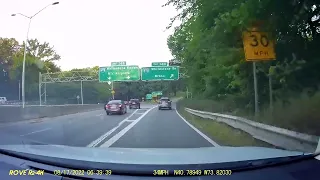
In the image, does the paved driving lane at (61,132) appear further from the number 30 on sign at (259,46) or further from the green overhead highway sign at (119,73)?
the green overhead highway sign at (119,73)

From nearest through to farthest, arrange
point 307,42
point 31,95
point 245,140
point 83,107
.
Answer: point 307,42 < point 245,140 < point 83,107 < point 31,95

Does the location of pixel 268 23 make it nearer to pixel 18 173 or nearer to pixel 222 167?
pixel 222 167

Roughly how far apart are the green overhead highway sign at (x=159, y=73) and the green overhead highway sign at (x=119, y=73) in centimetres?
106

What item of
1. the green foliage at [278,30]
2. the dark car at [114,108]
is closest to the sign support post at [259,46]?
the green foliage at [278,30]

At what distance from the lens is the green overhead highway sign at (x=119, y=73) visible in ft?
135

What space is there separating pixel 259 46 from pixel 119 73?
32.2m

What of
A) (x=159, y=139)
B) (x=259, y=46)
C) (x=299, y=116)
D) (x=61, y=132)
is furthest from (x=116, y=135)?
(x=299, y=116)

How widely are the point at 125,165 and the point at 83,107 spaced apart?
135ft

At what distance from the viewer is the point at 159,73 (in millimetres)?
42906

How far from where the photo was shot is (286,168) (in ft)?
11.2

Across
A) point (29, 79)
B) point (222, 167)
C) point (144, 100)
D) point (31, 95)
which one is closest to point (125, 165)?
point (222, 167)

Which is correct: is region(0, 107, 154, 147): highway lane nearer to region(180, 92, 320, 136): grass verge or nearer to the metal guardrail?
the metal guardrail

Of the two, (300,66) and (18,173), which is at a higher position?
(300,66)

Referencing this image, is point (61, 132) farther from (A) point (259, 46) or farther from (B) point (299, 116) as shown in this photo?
(B) point (299, 116)
